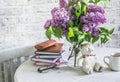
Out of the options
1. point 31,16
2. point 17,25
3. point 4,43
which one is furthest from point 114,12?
point 4,43

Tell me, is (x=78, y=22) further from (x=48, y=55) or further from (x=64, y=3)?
(x=48, y=55)

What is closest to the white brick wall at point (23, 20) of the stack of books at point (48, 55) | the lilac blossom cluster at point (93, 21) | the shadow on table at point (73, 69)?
the stack of books at point (48, 55)

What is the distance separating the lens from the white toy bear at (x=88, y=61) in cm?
125

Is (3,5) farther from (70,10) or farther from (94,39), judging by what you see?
(94,39)

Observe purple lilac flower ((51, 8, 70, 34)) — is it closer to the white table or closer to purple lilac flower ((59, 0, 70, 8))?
purple lilac flower ((59, 0, 70, 8))

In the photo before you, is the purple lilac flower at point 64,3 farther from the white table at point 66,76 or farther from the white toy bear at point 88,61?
the white table at point 66,76

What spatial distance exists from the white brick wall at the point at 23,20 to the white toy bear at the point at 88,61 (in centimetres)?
69

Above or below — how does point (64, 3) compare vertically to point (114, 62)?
above

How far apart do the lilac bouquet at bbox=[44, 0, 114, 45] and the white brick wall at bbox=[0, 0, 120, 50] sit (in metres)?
0.63

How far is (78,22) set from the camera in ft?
4.06

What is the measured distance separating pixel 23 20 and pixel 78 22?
718 millimetres

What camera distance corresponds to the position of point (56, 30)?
1.21m

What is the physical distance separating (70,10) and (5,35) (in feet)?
2.51

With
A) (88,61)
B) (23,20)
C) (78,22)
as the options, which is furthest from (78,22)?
(23,20)
